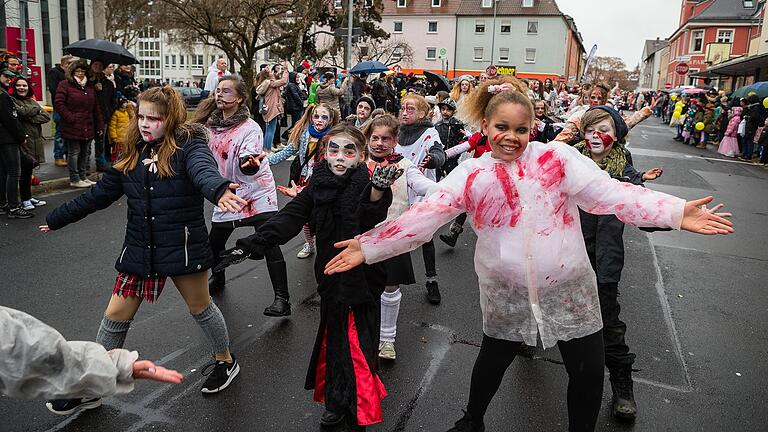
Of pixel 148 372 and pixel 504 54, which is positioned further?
pixel 504 54

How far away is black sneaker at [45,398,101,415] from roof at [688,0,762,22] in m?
71.9

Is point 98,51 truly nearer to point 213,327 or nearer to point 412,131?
point 412,131

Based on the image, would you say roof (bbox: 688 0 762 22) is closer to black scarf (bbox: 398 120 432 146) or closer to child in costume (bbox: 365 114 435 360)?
black scarf (bbox: 398 120 432 146)

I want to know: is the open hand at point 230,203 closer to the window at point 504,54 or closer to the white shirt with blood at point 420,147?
the white shirt with blood at point 420,147

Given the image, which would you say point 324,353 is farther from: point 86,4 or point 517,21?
point 517,21

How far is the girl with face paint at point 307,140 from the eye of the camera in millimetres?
5125

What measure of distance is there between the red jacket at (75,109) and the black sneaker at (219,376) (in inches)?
277

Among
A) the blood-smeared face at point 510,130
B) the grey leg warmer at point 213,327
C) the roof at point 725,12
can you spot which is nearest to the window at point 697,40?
the roof at point 725,12

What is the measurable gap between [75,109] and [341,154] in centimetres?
781

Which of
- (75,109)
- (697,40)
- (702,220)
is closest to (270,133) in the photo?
(75,109)

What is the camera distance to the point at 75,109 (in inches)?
366

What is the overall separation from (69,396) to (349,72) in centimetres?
1827

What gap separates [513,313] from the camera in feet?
8.86

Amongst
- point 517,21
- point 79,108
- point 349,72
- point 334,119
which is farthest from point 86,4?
point 517,21
